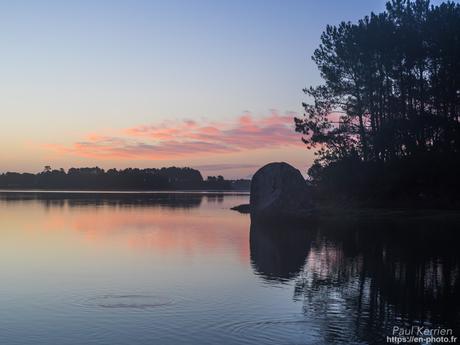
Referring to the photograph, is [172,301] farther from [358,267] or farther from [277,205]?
[277,205]

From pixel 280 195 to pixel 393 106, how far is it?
12.8m

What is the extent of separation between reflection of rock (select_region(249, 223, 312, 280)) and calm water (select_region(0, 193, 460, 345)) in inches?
2.5

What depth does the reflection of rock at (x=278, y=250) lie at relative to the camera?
1773 cm

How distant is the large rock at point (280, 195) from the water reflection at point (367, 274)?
11380mm

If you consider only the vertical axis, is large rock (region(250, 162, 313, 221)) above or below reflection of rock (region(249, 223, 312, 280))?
above

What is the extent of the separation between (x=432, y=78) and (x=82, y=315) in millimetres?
41135

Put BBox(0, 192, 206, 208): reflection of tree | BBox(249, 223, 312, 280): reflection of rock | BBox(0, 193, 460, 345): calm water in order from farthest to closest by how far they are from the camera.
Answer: BBox(0, 192, 206, 208): reflection of tree → BBox(249, 223, 312, 280): reflection of rock → BBox(0, 193, 460, 345): calm water

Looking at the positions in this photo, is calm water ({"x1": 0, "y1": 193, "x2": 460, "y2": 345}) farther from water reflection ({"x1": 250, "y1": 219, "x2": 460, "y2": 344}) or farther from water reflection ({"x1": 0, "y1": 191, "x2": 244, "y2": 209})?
water reflection ({"x1": 0, "y1": 191, "x2": 244, "y2": 209})

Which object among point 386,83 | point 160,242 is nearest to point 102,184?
point 386,83

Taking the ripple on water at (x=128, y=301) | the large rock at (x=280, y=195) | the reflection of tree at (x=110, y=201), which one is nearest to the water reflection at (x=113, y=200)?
the reflection of tree at (x=110, y=201)

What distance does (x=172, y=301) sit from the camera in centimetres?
1311

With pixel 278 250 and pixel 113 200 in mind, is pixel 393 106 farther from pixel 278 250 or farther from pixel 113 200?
pixel 113 200

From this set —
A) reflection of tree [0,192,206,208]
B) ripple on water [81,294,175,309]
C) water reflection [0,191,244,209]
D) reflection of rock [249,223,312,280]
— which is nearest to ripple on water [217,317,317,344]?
ripple on water [81,294,175,309]

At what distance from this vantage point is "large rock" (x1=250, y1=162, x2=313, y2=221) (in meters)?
42.2
